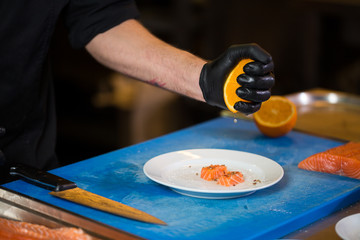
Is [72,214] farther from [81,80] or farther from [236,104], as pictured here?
[81,80]

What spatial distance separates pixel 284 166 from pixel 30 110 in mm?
882

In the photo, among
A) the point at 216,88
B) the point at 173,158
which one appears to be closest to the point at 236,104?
the point at 216,88

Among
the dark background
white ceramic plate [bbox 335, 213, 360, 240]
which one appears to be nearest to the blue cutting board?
white ceramic plate [bbox 335, 213, 360, 240]

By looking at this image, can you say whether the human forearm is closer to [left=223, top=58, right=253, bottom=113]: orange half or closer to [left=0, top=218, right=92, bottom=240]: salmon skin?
[left=223, top=58, right=253, bottom=113]: orange half

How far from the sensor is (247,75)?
4.78ft

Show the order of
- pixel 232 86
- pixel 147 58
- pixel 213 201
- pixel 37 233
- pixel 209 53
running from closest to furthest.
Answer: pixel 37 233
pixel 213 201
pixel 232 86
pixel 147 58
pixel 209 53

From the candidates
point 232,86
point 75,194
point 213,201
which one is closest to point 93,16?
point 232,86

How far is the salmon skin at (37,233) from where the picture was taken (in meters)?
1.16

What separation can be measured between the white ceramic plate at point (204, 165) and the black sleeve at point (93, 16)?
1.89ft

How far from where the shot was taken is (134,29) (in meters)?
1.93

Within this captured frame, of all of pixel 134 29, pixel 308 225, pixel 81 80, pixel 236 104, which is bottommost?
pixel 81 80

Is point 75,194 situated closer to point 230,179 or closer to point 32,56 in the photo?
point 230,179

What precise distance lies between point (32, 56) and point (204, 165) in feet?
2.39

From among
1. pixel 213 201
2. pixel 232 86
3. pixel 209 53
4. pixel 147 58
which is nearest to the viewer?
pixel 213 201
